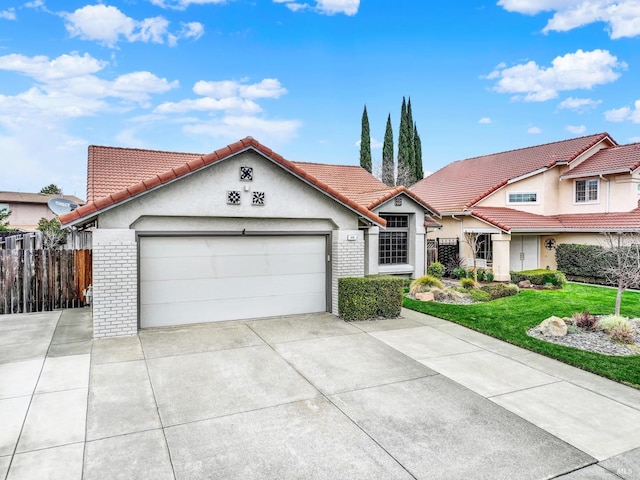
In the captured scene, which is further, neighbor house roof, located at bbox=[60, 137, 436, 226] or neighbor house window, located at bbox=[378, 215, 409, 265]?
neighbor house window, located at bbox=[378, 215, 409, 265]

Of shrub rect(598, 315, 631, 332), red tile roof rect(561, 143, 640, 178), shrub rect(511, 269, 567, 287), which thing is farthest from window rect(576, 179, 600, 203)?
shrub rect(598, 315, 631, 332)

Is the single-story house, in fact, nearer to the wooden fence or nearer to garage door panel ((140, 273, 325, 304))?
garage door panel ((140, 273, 325, 304))

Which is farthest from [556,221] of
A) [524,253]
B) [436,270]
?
[436,270]

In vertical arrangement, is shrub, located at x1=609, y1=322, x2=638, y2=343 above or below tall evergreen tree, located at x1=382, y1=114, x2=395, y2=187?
below

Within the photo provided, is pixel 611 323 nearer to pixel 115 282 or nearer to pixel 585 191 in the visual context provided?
pixel 115 282

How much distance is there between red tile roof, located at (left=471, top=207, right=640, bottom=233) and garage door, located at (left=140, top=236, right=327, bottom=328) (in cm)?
1192

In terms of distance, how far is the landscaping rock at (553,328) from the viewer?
8820 millimetres

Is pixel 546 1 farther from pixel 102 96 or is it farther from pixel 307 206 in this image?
pixel 102 96

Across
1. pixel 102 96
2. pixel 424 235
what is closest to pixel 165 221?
pixel 424 235

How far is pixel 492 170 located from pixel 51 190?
Answer: 53648 mm

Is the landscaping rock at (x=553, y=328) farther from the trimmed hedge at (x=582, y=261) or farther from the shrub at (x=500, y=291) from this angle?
the trimmed hedge at (x=582, y=261)

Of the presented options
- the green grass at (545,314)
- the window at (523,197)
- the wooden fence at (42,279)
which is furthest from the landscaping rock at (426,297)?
the window at (523,197)

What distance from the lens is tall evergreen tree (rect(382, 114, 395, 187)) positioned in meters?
41.5

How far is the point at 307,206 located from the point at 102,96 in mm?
16230
